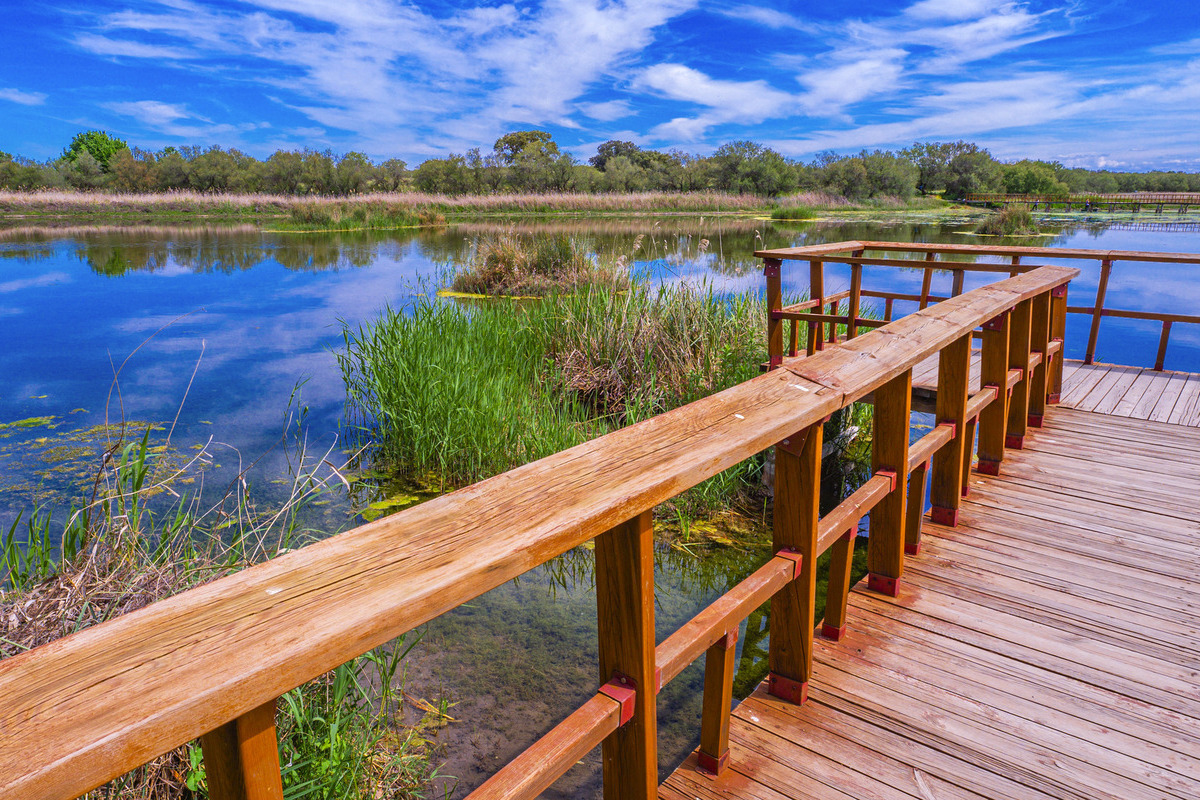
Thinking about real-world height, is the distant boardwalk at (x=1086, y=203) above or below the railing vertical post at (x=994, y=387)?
above

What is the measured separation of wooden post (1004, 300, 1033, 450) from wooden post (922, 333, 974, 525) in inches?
24.7

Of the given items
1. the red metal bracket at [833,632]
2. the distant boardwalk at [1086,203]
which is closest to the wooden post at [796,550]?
the red metal bracket at [833,632]

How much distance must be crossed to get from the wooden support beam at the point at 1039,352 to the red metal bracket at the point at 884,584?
1.93 m

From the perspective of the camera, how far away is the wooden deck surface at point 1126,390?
13.6 feet

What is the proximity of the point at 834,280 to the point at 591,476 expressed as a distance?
12.8m

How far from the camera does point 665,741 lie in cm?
278

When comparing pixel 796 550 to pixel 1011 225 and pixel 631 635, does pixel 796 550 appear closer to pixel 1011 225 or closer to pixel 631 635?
pixel 631 635

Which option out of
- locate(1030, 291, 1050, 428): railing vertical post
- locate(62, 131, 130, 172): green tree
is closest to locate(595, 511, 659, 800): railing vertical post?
locate(1030, 291, 1050, 428): railing vertical post

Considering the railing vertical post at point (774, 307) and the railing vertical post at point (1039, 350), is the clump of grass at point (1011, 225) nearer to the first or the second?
the railing vertical post at point (774, 307)

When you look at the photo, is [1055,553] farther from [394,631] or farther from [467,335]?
[467,335]

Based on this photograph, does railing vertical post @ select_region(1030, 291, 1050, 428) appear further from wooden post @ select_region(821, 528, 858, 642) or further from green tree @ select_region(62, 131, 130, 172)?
green tree @ select_region(62, 131, 130, 172)

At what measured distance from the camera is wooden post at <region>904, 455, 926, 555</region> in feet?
7.54

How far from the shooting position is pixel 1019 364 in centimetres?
328

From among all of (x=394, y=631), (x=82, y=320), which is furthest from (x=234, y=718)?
(x=82, y=320)
